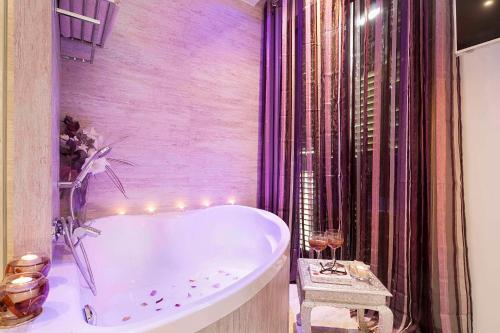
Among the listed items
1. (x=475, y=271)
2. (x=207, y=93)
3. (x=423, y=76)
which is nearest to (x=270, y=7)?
(x=207, y=93)

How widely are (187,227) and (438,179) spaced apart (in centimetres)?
175

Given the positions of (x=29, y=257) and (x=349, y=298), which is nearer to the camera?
(x=29, y=257)

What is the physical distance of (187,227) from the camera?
210cm

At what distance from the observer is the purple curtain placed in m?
1.46

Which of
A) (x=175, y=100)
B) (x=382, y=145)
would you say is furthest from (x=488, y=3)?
(x=175, y=100)

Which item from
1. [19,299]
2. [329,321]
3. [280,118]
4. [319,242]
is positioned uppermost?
[280,118]

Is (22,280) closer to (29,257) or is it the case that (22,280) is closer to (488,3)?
(29,257)

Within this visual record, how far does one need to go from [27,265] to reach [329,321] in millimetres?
1677

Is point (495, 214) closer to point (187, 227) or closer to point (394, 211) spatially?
point (394, 211)

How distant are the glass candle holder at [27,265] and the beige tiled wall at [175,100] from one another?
129cm

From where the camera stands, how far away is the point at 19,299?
0.59m

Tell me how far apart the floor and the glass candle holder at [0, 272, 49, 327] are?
139 cm

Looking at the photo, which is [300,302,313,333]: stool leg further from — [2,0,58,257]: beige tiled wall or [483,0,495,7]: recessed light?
[483,0,495,7]: recessed light

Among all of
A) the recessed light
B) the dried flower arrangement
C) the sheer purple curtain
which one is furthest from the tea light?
the recessed light
